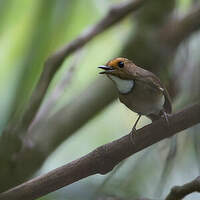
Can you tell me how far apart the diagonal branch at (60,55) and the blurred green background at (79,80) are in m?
0.18

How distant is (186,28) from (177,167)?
701 mm

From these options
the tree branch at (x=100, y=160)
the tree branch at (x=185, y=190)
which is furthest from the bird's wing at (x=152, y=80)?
the tree branch at (x=185, y=190)

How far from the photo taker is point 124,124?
7.32ft

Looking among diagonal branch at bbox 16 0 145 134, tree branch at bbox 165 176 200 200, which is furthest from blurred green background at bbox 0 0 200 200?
tree branch at bbox 165 176 200 200

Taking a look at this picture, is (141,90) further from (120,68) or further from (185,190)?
(185,190)

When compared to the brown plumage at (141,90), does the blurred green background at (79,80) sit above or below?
below

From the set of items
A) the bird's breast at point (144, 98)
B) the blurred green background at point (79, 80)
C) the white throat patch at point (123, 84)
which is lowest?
the blurred green background at point (79, 80)

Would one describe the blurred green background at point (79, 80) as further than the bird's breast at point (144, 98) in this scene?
Yes

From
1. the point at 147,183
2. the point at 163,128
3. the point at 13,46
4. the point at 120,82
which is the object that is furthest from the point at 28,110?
the point at 13,46

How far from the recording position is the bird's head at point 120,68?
1.42 metres

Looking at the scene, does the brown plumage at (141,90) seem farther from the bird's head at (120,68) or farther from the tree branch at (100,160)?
the tree branch at (100,160)

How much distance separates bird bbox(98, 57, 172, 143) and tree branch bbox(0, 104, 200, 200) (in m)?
0.29

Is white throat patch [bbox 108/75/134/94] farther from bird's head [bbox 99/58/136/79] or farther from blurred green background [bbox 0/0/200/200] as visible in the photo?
blurred green background [bbox 0/0/200/200]

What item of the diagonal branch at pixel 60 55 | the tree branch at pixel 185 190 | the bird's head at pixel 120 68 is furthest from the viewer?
the diagonal branch at pixel 60 55
